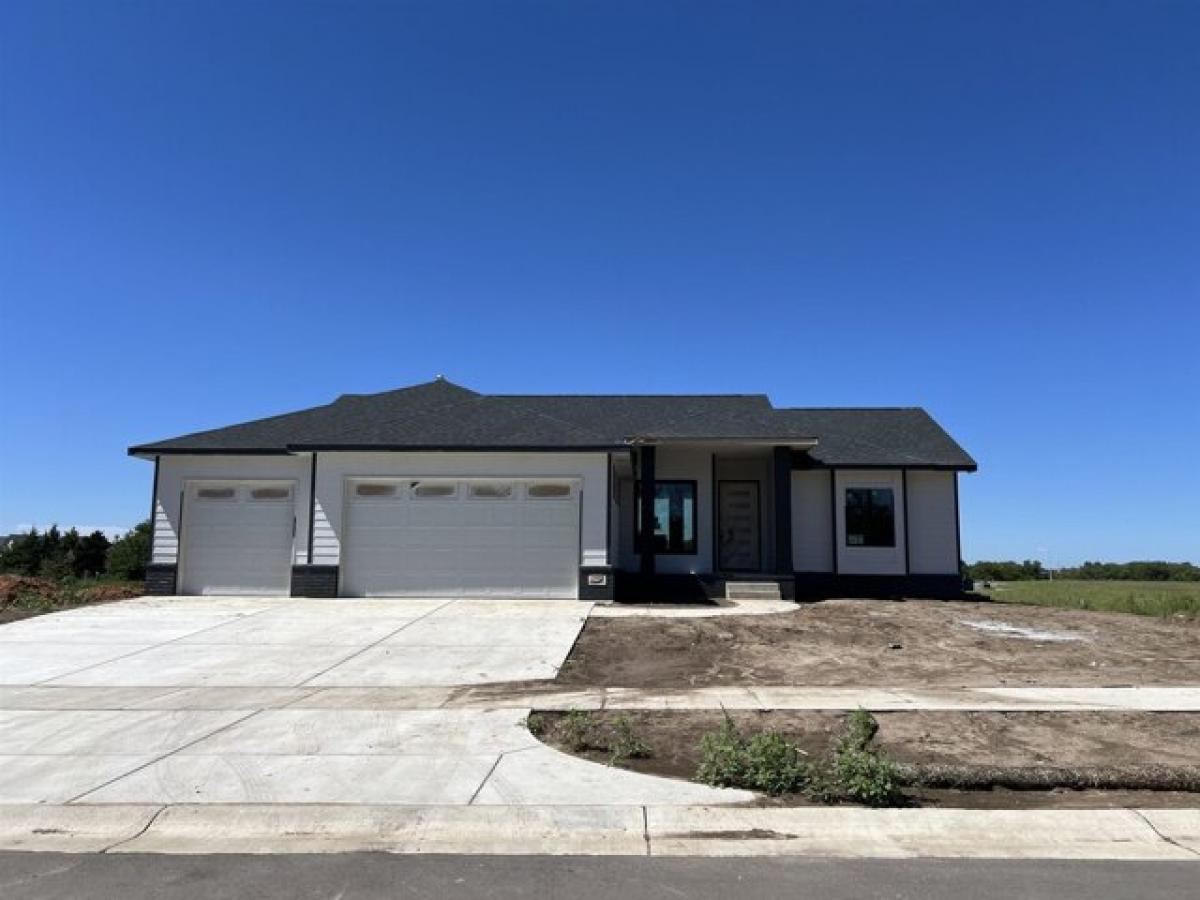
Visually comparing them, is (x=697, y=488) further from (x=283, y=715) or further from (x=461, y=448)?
(x=283, y=715)

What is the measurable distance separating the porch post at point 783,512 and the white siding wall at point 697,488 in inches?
86.1

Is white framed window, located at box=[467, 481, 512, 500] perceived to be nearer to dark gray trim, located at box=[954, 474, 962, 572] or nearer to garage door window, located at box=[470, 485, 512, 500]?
garage door window, located at box=[470, 485, 512, 500]

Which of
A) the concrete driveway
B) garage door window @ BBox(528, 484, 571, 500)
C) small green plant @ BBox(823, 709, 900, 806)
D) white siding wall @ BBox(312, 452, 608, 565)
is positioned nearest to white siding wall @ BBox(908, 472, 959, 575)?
white siding wall @ BBox(312, 452, 608, 565)

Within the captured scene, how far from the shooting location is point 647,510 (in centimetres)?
1902

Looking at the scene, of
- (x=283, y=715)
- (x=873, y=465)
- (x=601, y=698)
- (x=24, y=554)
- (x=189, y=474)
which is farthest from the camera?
(x=24, y=554)

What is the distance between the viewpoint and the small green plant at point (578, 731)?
725 centimetres

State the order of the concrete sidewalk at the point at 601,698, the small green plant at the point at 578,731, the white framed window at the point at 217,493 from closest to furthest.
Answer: the small green plant at the point at 578,731
the concrete sidewalk at the point at 601,698
the white framed window at the point at 217,493

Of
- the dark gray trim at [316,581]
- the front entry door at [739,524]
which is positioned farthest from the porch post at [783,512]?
the dark gray trim at [316,581]

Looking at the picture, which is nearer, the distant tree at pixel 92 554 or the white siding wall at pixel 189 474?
the white siding wall at pixel 189 474

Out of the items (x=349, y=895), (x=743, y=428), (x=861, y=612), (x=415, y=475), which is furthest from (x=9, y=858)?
(x=743, y=428)

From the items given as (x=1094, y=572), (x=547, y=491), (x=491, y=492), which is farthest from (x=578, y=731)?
(x=1094, y=572)

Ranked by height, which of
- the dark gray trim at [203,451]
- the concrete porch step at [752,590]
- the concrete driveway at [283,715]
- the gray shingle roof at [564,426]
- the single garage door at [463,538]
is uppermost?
the gray shingle roof at [564,426]

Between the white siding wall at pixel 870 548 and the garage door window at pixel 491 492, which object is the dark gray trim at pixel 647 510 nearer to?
the garage door window at pixel 491 492

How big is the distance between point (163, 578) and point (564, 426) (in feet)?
31.6
